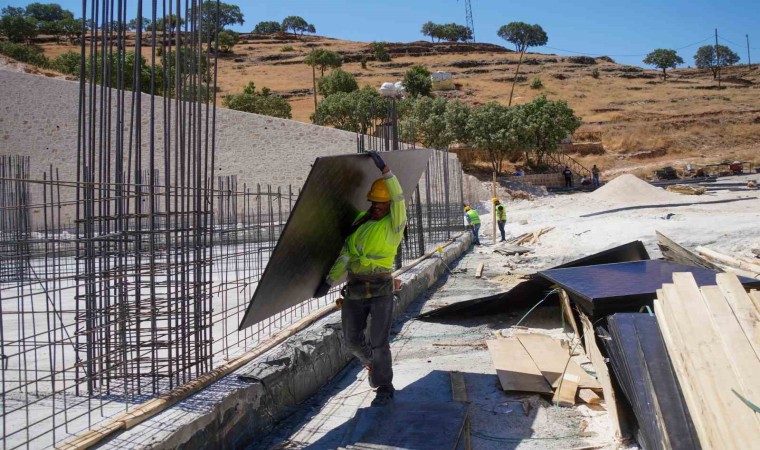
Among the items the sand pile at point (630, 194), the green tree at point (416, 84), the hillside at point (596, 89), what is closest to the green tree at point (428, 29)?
the hillside at point (596, 89)

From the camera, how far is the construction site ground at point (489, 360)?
181 inches

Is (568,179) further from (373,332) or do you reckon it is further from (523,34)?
(523,34)

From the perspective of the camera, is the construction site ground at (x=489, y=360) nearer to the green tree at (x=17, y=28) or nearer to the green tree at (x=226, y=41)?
the green tree at (x=17, y=28)

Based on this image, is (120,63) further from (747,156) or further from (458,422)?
(747,156)

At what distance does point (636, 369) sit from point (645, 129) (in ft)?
187

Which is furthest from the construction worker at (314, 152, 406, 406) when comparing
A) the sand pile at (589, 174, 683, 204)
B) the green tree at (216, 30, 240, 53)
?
the green tree at (216, 30, 240, 53)

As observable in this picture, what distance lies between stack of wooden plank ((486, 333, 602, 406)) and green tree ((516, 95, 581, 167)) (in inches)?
1433

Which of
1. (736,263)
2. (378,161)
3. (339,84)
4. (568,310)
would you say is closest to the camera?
(378,161)

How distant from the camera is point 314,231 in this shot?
4.75 m

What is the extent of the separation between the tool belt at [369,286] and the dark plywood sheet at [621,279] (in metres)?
2.01

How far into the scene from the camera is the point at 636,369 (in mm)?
4328

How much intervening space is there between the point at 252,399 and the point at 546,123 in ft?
132

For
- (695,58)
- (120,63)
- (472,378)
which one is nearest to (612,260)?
(472,378)

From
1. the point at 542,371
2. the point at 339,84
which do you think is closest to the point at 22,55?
the point at 339,84
